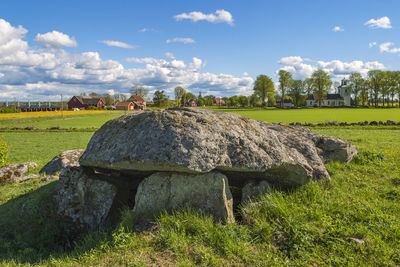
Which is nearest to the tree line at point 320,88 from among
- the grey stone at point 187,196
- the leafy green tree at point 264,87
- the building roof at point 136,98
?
the leafy green tree at point 264,87

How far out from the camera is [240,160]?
5.39m

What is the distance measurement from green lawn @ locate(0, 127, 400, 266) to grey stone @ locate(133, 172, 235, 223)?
0.31 meters

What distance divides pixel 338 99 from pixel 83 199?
6459 inches

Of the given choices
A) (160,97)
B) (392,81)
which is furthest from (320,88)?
(160,97)

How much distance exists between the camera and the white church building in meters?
137

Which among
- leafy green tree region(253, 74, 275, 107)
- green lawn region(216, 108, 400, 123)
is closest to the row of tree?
leafy green tree region(253, 74, 275, 107)

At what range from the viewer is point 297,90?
4938 inches

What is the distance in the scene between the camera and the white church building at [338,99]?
450 ft

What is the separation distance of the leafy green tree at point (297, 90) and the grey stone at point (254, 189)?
128630 millimetres

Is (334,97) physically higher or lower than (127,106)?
higher

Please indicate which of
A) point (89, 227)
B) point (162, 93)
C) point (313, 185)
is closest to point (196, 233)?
point (89, 227)

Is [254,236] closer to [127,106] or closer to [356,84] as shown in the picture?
[127,106]

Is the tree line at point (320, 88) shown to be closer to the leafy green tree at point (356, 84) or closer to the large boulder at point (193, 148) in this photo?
the leafy green tree at point (356, 84)

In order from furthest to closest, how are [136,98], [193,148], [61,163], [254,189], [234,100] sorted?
[234,100] → [136,98] → [61,163] → [254,189] → [193,148]
